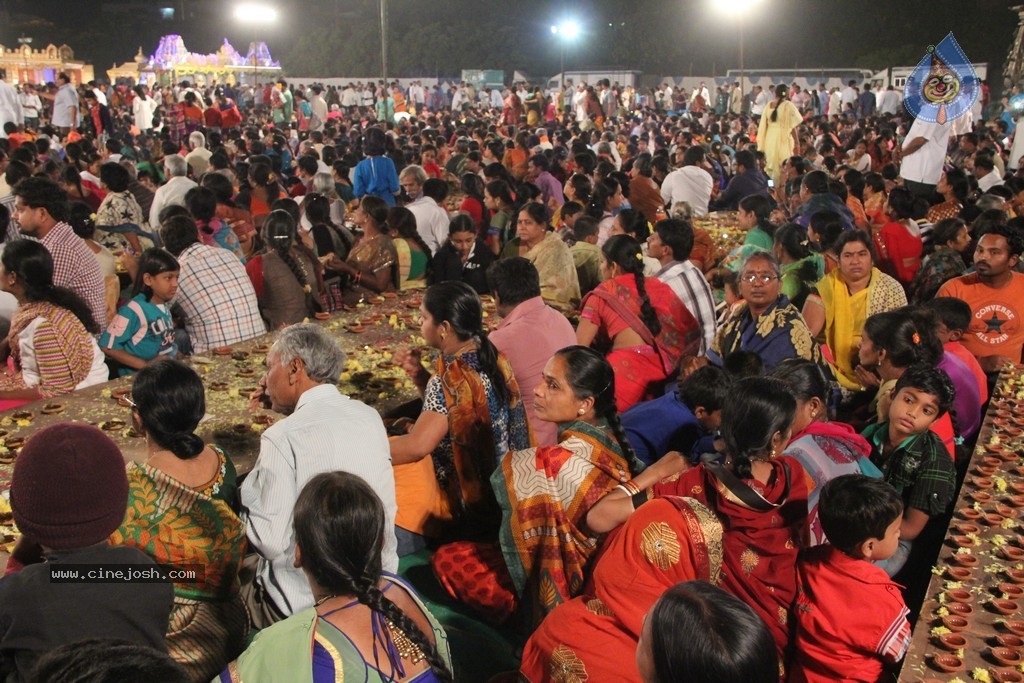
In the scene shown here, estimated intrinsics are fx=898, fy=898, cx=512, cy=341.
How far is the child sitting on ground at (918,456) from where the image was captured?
330 centimetres

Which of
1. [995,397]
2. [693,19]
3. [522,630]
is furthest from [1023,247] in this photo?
[693,19]

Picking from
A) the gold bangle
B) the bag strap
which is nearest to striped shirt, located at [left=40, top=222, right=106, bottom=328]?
the gold bangle

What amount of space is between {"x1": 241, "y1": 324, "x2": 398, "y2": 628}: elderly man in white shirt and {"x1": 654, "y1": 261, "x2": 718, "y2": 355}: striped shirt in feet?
8.74

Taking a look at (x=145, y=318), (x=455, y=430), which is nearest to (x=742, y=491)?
(x=455, y=430)

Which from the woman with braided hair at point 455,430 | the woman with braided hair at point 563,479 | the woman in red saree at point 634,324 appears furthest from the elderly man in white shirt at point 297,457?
the woman in red saree at point 634,324

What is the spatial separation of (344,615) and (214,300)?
3.40 m

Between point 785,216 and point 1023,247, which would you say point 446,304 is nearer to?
point 1023,247

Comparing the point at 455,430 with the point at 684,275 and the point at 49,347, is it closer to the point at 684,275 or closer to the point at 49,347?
the point at 49,347

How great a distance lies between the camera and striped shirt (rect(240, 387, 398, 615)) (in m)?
2.91

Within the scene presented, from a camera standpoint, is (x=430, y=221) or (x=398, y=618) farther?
(x=430, y=221)

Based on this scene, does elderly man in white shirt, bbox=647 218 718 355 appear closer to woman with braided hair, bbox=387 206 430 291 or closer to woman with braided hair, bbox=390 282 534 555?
woman with braided hair, bbox=390 282 534 555

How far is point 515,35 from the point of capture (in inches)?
1494

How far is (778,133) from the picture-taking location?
13336 millimetres

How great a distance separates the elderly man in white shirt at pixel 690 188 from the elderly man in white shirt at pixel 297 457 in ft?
25.0
